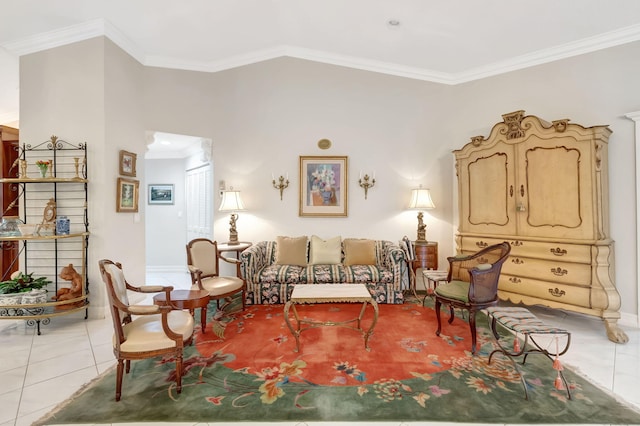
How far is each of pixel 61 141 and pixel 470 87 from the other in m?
5.71

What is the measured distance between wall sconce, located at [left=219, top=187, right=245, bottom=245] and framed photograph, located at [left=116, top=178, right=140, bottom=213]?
1.17 metres

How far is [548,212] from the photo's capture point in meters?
3.53

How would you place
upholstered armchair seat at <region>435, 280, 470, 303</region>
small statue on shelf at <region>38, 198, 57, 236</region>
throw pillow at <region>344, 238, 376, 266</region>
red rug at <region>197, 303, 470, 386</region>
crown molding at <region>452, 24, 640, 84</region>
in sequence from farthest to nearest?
1. throw pillow at <region>344, 238, 376, 266</region>
2. crown molding at <region>452, 24, 640, 84</region>
3. small statue on shelf at <region>38, 198, 57, 236</region>
4. upholstered armchair seat at <region>435, 280, 470, 303</region>
5. red rug at <region>197, 303, 470, 386</region>

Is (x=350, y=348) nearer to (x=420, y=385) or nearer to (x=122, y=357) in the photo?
(x=420, y=385)

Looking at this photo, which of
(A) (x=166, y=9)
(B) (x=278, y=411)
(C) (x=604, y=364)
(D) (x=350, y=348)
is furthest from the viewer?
(A) (x=166, y=9)

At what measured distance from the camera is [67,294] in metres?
3.57

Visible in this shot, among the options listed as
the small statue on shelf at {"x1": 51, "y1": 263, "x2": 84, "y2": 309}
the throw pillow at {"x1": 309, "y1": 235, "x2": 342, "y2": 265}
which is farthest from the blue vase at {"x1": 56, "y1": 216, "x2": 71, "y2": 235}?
the throw pillow at {"x1": 309, "y1": 235, "x2": 342, "y2": 265}

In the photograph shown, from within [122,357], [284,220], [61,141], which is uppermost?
[61,141]

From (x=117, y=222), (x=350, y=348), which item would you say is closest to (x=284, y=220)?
(x=117, y=222)

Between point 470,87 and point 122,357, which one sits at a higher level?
point 470,87

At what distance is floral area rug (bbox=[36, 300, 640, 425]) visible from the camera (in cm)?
203

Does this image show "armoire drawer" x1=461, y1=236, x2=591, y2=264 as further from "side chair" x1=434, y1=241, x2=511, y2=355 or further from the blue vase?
the blue vase

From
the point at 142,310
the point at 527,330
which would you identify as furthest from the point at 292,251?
the point at 527,330

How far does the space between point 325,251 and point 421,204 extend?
1636 mm
